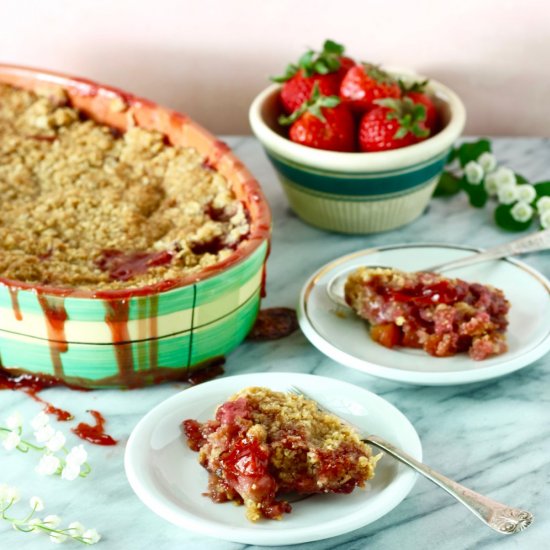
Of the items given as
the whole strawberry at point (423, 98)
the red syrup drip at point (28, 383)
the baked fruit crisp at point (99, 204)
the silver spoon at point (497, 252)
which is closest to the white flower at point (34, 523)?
the red syrup drip at point (28, 383)

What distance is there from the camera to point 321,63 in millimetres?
1683

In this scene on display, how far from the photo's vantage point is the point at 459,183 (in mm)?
1798

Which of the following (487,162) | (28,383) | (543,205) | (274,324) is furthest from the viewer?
(487,162)

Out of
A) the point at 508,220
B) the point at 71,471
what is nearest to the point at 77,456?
the point at 71,471

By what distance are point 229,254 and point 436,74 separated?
844mm

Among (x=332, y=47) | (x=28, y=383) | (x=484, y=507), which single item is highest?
(x=332, y=47)

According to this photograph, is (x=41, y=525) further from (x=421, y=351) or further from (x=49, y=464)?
(x=421, y=351)

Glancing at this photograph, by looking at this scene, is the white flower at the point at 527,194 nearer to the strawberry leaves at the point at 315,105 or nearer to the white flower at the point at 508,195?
the white flower at the point at 508,195

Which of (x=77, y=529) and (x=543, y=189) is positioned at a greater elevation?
(x=543, y=189)

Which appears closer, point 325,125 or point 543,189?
point 325,125

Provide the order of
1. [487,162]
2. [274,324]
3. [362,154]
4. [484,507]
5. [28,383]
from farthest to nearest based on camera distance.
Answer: [487,162] < [362,154] < [274,324] < [28,383] < [484,507]

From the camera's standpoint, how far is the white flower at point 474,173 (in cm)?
176

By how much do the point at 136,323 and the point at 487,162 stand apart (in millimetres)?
833

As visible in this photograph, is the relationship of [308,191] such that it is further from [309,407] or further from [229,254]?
[309,407]
